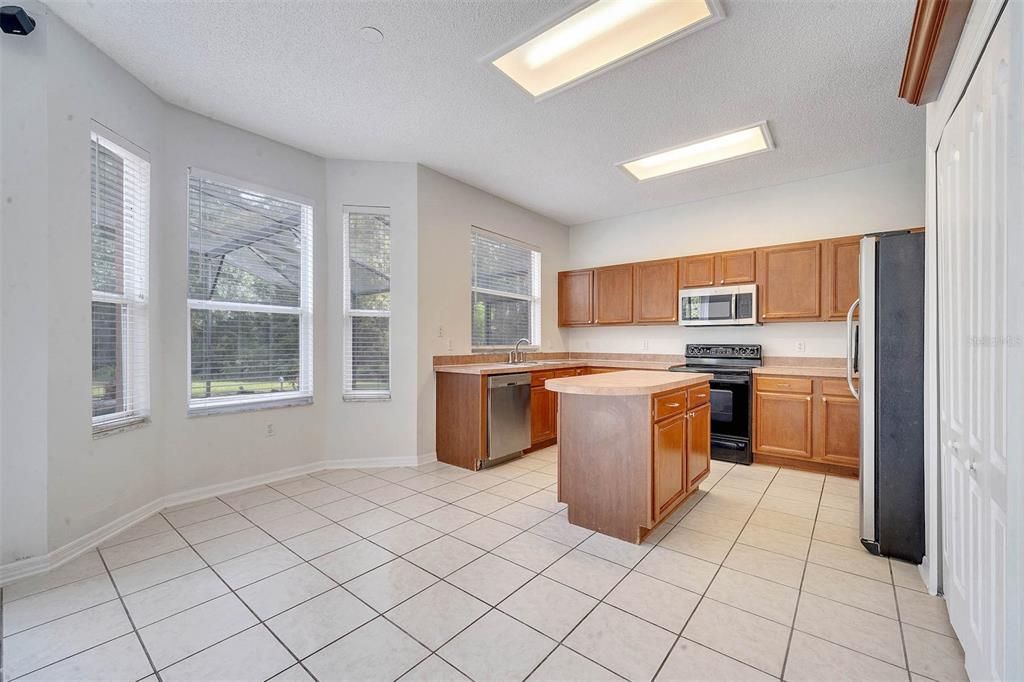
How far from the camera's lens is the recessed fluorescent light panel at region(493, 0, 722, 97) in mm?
2242

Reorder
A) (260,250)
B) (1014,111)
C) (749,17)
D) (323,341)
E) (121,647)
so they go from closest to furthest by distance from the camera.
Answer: (1014,111) < (121,647) < (749,17) < (260,250) < (323,341)

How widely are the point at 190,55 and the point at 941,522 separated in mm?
4647

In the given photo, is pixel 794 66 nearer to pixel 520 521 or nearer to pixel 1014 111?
pixel 1014 111

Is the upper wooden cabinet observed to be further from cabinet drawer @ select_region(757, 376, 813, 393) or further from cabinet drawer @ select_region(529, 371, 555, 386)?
cabinet drawer @ select_region(529, 371, 555, 386)

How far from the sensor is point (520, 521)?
283 centimetres

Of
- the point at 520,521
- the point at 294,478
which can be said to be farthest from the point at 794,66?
the point at 294,478

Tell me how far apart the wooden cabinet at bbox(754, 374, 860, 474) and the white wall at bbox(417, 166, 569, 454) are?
9.99 ft

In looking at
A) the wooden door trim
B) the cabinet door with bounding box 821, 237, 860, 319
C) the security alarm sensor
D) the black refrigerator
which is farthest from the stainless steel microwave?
the security alarm sensor

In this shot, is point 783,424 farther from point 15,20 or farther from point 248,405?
point 15,20

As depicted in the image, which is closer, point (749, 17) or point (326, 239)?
point (749, 17)

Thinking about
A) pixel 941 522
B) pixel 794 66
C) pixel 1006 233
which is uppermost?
pixel 794 66

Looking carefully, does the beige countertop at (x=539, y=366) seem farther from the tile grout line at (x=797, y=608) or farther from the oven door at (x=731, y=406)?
the tile grout line at (x=797, y=608)

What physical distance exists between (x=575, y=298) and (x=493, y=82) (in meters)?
3.54

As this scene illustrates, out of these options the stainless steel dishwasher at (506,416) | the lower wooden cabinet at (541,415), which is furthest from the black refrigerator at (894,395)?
the stainless steel dishwasher at (506,416)
